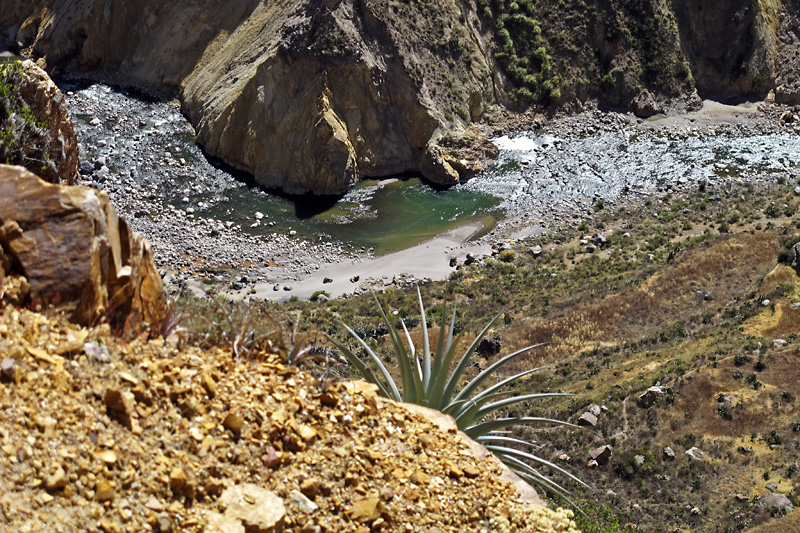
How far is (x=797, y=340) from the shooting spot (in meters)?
24.2

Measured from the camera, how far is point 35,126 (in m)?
14.5

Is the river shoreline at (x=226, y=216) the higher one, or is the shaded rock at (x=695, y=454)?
the river shoreline at (x=226, y=216)

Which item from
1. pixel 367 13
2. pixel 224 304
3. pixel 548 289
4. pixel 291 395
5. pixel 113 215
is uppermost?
pixel 367 13

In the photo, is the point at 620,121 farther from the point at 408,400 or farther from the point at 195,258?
the point at 408,400

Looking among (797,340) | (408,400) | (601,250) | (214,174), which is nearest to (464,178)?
(601,250)

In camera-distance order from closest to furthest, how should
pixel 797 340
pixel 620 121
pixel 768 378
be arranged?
pixel 768 378
pixel 797 340
pixel 620 121

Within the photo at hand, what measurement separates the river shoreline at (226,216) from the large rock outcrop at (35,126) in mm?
17696

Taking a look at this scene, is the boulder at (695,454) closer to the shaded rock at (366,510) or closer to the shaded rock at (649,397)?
the shaded rock at (649,397)

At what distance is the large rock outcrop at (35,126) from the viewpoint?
1370cm

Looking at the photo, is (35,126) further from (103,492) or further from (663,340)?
(663,340)

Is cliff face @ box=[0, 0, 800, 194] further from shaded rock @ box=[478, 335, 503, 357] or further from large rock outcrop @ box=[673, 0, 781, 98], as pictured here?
shaded rock @ box=[478, 335, 503, 357]

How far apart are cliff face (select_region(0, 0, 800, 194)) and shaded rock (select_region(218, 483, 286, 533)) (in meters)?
36.3

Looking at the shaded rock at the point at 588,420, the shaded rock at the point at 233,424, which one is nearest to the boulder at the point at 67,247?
the shaded rock at the point at 233,424

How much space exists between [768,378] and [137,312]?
748 inches
